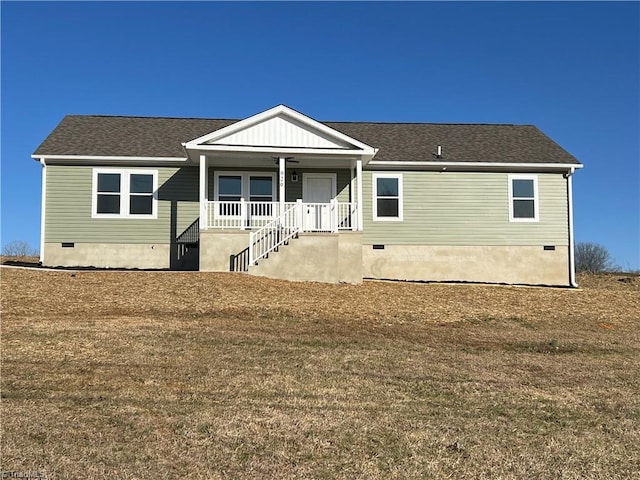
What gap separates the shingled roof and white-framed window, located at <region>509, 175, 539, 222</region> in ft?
2.17

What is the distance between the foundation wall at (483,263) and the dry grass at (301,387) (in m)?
5.70

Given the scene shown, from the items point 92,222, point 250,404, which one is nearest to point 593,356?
point 250,404

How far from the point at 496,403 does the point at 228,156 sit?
12.3 m

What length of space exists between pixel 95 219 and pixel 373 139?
32.6 ft

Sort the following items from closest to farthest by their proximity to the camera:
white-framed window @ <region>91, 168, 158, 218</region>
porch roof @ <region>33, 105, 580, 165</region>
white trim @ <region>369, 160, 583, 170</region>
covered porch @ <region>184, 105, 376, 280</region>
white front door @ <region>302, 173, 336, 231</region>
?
covered porch @ <region>184, 105, 376, 280</region>
white-framed window @ <region>91, 168, 158, 218</region>
porch roof @ <region>33, 105, 580, 165</region>
white trim @ <region>369, 160, 583, 170</region>
white front door @ <region>302, 173, 336, 231</region>

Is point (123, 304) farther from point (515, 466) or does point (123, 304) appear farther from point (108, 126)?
point (108, 126)

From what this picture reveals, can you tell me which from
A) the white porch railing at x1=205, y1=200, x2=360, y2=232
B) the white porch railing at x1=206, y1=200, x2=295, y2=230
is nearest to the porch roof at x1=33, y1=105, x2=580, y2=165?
the white porch railing at x1=206, y1=200, x2=295, y2=230

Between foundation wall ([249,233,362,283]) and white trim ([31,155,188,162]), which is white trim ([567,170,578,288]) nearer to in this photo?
foundation wall ([249,233,362,283])

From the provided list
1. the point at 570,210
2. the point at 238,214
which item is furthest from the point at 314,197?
the point at 570,210

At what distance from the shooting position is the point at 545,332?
34.8 ft

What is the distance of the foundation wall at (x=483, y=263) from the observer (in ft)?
59.3

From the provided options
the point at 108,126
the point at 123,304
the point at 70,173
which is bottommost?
the point at 123,304

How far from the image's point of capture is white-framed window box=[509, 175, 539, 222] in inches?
725

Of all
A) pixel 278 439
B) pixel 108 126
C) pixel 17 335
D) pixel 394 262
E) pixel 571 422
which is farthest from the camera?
pixel 108 126
